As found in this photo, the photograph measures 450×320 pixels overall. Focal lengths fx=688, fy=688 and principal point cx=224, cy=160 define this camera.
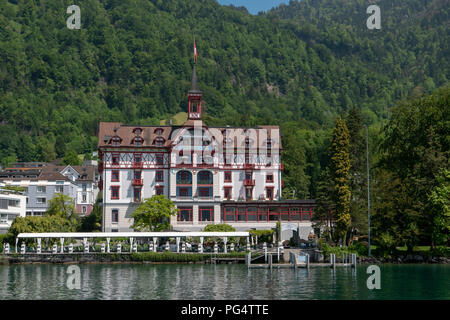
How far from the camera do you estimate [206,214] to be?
10738cm

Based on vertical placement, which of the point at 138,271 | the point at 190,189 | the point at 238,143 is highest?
the point at 238,143

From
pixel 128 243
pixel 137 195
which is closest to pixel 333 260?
pixel 128 243

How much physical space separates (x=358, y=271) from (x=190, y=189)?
1702 inches

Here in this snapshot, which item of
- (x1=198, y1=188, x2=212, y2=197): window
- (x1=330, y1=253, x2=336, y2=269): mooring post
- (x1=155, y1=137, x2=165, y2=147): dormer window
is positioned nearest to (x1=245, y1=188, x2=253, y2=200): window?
(x1=198, y1=188, x2=212, y2=197): window

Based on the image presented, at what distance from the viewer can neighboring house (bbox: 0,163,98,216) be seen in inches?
5817

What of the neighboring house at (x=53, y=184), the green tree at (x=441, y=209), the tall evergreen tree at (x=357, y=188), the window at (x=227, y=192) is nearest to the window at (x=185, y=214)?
the window at (x=227, y=192)

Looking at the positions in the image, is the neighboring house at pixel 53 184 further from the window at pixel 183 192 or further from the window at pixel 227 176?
the window at pixel 227 176

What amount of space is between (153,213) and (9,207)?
1096 inches

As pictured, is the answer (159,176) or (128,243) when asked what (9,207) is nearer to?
(159,176)

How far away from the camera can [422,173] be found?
81.2 m

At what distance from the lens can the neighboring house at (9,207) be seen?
109 metres
